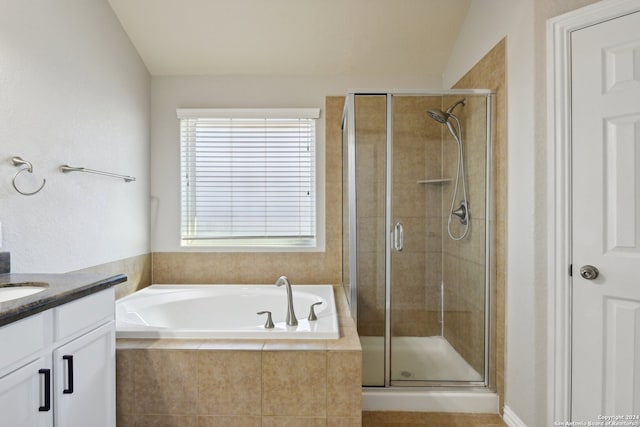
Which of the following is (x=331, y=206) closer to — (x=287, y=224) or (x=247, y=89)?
(x=287, y=224)

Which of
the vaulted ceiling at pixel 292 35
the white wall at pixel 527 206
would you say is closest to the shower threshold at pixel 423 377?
the white wall at pixel 527 206

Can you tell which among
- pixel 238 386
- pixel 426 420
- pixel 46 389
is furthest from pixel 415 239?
pixel 46 389

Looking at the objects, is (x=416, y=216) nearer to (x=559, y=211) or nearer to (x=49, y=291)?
(x=559, y=211)

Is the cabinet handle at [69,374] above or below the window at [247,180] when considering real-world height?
below

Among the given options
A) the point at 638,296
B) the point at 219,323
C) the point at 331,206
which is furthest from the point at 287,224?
the point at 638,296

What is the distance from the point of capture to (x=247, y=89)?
3.01 metres

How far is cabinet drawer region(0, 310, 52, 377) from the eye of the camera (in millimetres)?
1009

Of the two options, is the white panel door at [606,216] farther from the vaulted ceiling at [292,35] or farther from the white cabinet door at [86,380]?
the white cabinet door at [86,380]

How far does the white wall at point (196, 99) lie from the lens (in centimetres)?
300

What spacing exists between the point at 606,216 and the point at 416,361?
127cm

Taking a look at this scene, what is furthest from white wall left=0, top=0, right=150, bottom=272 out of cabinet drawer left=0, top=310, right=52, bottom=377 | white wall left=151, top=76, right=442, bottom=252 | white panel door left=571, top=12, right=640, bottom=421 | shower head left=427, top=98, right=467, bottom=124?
white panel door left=571, top=12, right=640, bottom=421

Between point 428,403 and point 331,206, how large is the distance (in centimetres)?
153

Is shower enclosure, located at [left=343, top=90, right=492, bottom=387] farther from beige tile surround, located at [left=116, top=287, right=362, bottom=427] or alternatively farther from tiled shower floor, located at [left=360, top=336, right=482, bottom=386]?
beige tile surround, located at [left=116, top=287, right=362, bottom=427]

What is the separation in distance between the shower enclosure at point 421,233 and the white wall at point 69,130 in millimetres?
1544
